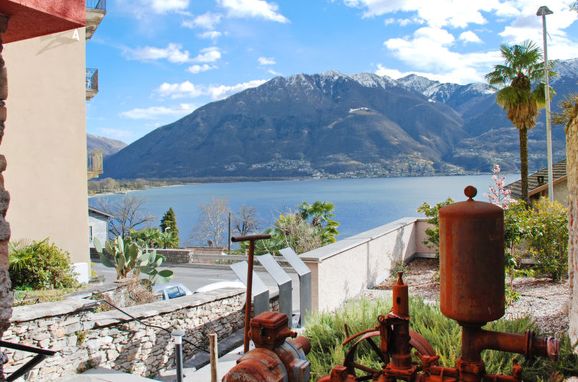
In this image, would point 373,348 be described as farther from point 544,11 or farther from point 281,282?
point 544,11

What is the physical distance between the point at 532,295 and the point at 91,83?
1545 centimetres

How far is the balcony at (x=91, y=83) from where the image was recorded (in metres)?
17.5

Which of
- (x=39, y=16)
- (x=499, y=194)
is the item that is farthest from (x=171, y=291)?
(x=39, y=16)

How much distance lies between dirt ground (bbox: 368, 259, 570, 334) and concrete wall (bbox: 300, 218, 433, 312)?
1.30 feet

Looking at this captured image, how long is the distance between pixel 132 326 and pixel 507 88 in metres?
17.9

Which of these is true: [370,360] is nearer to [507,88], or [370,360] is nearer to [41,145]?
[41,145]

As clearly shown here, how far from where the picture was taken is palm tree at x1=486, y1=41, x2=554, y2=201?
19.6 m

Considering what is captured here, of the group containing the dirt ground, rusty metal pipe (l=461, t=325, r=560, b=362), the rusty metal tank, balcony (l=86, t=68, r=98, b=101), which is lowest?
the dirt ground

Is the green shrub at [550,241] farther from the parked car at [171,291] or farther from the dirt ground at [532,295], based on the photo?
the parked car at [171,291]

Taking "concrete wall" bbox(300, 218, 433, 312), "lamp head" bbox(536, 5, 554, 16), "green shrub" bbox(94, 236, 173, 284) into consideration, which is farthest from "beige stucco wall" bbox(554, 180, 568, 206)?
"green shrub" bbox(94, 236, 173, 284)

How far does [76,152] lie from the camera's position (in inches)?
536

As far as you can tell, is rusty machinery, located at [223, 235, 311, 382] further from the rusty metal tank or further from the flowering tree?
the flowering tree

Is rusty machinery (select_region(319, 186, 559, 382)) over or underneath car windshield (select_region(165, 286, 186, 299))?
over

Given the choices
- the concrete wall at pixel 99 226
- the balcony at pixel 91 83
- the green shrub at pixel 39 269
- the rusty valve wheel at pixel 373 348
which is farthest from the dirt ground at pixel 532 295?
the concrete wall at pixel 99 226
